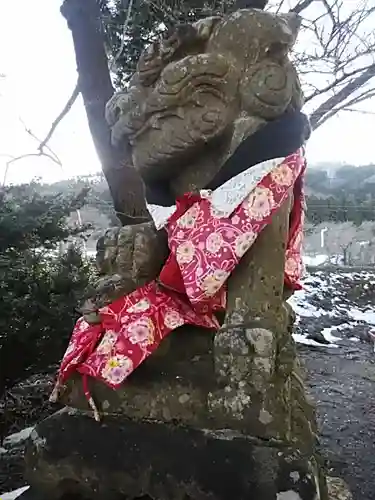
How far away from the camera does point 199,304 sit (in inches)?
33.5

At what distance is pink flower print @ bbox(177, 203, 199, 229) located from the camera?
0.85 meters

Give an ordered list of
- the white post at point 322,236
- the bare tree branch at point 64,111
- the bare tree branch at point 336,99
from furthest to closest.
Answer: the white post at point 322,236 → the bare tree branch at point 336,99 → the bare tree branch at point 64,111

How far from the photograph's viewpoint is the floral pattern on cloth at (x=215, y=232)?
80 centimetres

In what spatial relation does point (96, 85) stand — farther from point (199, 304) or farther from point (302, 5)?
point (199, 304)

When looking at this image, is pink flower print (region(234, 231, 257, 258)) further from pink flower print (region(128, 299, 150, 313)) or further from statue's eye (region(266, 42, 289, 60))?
statue's eye (region(266, 42, 289, 60))

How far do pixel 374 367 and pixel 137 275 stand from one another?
2506mm

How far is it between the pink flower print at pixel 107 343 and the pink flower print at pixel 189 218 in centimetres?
20

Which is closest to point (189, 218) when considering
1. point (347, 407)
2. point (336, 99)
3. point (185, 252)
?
point (185, 252)

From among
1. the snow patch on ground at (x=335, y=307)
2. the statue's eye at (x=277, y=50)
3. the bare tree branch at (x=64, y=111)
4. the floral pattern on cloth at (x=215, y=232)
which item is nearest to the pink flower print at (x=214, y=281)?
the floral pattern on cloth at (x=215, y=232)

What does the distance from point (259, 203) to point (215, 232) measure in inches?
3.0

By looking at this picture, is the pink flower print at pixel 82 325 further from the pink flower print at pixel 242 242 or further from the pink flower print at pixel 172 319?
the pink flower print at pixel 242 242

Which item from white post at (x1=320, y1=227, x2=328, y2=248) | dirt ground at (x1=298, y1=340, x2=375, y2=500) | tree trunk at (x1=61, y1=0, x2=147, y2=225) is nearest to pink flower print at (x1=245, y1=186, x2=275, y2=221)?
dirt ground at (x1=298, y1=340, x2=375, y2=500)

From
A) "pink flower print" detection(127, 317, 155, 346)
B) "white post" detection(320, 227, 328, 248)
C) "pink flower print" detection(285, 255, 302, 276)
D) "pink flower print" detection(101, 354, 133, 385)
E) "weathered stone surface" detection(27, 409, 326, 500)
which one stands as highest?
"pink flower print" detection(285, 255, 302, 276)

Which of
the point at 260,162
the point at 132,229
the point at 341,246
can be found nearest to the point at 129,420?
the point at 132,229
